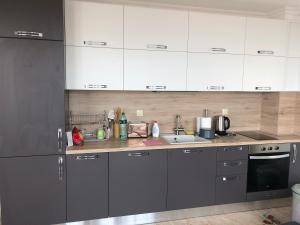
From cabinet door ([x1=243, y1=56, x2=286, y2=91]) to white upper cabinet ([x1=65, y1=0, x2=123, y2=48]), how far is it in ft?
5.07

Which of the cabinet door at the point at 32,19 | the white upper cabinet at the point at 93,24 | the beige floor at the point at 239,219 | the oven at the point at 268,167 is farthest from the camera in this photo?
the oven at the point at 268,167

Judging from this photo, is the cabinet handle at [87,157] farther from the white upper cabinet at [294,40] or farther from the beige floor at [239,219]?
the white upper cabinet at [294,40]

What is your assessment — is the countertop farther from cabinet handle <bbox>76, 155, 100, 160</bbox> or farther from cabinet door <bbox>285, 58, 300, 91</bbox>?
cabinet door <bbox>285, 58, 300, 91</bbox>

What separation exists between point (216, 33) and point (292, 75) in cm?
115

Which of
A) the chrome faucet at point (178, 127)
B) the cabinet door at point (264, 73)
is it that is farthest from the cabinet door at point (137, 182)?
the cabinet door at point (264, 73)

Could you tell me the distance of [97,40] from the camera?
2.57m

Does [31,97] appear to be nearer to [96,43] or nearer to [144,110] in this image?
[96,43]

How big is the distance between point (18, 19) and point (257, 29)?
8.28 ft

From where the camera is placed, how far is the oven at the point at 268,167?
115 inches

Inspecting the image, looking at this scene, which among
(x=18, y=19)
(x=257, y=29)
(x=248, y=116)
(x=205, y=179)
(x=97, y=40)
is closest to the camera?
(x=18, y=19)

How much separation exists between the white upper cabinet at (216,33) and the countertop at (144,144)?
1021 mm

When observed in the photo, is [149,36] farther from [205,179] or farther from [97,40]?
[205,179]

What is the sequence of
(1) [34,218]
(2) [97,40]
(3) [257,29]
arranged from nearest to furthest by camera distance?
(1) [34,218] < (2) [97,40] < (3) [257,29]

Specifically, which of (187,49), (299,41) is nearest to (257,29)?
(299,41)
